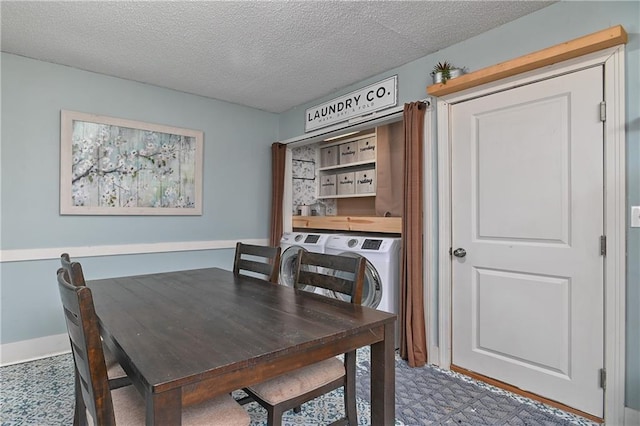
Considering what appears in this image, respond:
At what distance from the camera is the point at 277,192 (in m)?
4.11

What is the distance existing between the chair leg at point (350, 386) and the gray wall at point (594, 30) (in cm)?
145

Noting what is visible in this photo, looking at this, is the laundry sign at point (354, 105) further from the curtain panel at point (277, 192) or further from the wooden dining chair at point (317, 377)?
the wooden dining chair at point (317, 377)

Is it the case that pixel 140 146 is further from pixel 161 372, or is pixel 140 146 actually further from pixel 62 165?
pixel 161 372

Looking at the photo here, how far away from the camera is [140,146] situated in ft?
10.8

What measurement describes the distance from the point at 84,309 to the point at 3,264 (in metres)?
2.50

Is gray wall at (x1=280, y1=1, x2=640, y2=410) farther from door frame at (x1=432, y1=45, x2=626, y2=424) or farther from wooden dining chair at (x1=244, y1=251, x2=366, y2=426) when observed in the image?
wooden dining chair at (x1=244, y1=251, x2=366, y2=426)

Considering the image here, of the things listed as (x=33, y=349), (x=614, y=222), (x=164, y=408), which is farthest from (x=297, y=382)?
(x=33, y=349)

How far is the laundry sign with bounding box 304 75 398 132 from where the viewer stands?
2.96 metres

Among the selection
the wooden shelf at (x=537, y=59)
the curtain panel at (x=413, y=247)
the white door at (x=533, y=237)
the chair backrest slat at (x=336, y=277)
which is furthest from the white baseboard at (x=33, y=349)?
the wooden shelf at (x=537, y=59)

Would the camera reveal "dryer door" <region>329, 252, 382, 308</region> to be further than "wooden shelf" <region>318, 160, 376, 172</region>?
No

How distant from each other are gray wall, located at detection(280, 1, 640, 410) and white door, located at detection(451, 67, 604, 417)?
0.42ft

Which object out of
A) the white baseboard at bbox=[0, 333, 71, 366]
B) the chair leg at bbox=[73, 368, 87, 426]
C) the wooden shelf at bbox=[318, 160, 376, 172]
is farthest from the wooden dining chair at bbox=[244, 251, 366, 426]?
the wooden shelf at bbox=[318, 160, 376, 172]

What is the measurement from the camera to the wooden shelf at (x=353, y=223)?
329 centimetres

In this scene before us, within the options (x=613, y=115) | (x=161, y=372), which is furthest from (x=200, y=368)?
(x=613, y=115)
